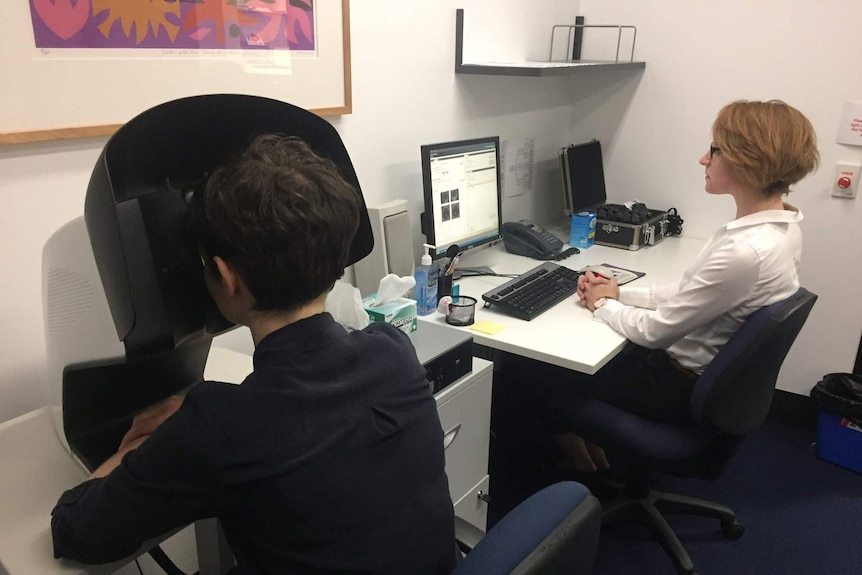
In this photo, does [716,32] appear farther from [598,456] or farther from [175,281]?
[175,281]

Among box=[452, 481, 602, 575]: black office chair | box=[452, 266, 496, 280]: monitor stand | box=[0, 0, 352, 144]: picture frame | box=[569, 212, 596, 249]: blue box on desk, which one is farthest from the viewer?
box=[569, 212, 596, 249]: blue box on desk

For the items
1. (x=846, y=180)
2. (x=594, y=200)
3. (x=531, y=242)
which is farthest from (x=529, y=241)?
(x=846, y=180)

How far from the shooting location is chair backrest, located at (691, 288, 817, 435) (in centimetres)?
158

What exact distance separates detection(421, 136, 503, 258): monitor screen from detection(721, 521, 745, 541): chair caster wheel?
121cm

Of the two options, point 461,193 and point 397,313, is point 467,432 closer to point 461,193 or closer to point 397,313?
point 397,313

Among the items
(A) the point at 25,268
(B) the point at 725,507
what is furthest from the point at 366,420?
(B) the point at 725,507

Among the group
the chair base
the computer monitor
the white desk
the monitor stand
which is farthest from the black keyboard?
the computer monitor

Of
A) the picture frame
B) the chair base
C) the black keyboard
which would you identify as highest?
the picture frame

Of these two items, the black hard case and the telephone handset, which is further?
the black hard case

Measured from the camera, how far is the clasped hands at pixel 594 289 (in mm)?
2018

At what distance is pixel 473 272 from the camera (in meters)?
2.33

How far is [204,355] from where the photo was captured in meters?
1.23

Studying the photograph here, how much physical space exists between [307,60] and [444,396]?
3.05 ft

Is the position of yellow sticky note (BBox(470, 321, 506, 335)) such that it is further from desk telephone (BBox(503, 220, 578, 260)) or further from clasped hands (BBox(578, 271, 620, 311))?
desk telephone (BBox(503, 220, 578, 260))
